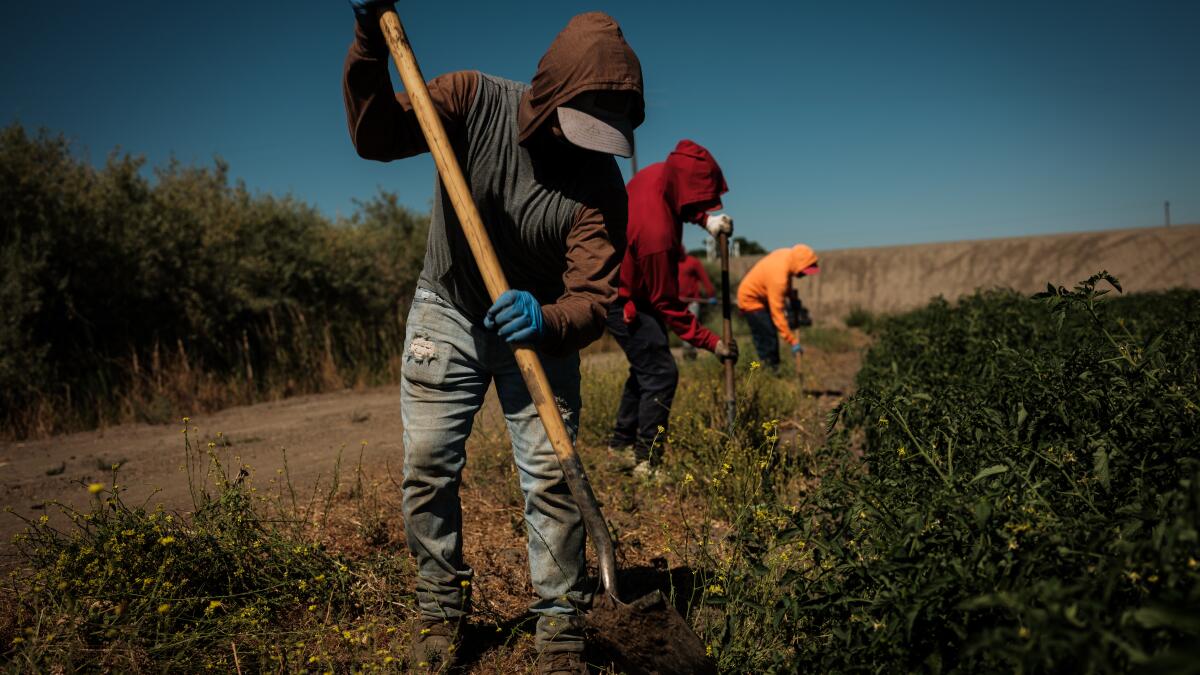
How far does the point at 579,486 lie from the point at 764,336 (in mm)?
6687

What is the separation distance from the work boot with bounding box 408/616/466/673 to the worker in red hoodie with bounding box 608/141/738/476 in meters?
2.16

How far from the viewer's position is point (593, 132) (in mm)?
2322

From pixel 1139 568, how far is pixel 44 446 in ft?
27.0

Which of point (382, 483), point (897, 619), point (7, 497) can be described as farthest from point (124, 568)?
point (7, 497)

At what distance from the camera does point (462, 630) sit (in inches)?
103

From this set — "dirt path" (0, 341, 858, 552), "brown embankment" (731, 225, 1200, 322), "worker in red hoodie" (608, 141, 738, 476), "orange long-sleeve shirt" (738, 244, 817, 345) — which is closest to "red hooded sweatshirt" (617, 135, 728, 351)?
"worker in red hoodie" (608, 141, 738, 476)

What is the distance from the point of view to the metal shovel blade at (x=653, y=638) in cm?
215

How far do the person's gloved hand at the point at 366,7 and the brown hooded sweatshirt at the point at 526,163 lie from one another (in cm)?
4

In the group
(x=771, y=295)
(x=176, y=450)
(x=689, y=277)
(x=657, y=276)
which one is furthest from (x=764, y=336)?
(x=176, y=450)

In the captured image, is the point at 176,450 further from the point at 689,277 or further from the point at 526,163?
the point at 689,277

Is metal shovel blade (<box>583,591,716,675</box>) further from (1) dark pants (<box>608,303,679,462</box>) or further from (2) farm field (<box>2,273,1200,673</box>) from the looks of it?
(1) dark pants (<box>608,303,679,462</box>)

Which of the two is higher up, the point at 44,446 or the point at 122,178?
the point at 122,178

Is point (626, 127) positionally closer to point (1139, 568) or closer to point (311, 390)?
point (1139, 568)

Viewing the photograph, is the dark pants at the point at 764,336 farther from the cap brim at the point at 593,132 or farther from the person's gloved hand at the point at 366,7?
the person's gloved hand at the point at 366,7
